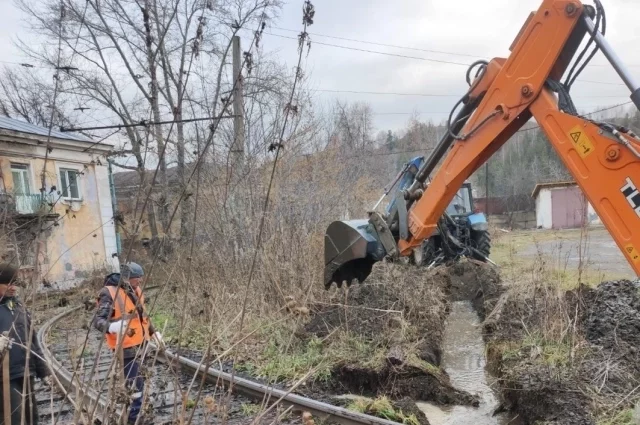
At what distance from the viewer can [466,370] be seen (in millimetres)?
6812

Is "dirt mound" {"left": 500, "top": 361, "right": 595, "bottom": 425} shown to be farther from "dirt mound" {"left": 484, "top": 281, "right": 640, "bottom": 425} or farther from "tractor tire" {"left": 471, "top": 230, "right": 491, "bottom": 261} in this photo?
"tractor tire" {"left": 471, "top": 230, "right": 491, "bottom": 261}

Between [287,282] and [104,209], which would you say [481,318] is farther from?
[104,209]

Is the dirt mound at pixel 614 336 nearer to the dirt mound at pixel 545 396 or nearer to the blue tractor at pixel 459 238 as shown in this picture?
the dirt mound at pixel 545 396

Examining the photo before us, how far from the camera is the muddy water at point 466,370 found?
5.23 m

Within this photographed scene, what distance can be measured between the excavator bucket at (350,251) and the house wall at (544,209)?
134 feet

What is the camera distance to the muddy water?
523cm

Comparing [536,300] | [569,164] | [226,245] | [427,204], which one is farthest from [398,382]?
[226,245]

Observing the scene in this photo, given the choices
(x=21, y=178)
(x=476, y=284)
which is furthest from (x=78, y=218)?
(x=476, y=284)

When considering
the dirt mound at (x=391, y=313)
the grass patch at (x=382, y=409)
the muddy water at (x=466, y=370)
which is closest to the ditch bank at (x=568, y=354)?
the muddy water at (x=466, y=370)

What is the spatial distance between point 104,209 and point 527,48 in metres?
24.1

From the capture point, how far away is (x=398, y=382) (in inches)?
224

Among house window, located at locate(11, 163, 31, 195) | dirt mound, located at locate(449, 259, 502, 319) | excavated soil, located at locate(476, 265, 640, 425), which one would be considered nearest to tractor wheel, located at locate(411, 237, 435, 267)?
dirt mound, located at locate(449, 259, 502, 319)

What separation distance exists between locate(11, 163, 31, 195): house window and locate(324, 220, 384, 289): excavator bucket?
58.2 feet

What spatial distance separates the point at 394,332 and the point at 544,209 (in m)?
41.2
